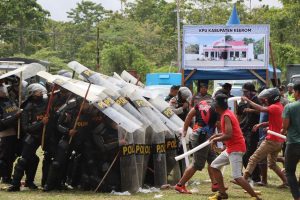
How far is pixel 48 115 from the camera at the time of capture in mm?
10922

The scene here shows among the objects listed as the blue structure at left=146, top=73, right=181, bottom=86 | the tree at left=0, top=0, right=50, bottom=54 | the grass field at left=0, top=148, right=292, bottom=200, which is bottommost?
the grass field at left=0, top=148, right=292, bottom=200

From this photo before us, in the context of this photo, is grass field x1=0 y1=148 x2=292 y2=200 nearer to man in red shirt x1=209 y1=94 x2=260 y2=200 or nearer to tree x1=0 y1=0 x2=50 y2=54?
man in red shirt x1=209 y1=94 x2=260 y2=200

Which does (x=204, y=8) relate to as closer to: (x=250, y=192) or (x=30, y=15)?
(x=30, y=15)

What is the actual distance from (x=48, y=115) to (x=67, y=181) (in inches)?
55.3

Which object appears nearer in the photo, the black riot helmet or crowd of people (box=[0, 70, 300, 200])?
crowd of people (box=[0, 70, 300, 200])

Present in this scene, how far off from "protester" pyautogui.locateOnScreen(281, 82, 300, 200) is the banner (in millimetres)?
8132

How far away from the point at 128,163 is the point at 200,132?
1253 mm

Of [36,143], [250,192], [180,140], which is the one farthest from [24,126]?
[250,192]

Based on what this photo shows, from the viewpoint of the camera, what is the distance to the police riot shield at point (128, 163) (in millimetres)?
10805

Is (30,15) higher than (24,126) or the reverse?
higher

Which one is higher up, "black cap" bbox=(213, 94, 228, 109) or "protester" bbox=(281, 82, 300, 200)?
"black cap" bbox=(213, 94, 228, 109)

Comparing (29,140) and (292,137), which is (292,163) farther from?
(29,140)

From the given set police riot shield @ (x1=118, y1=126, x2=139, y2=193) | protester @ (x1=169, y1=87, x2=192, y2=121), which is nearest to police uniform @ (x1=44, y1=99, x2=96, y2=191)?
police riot shield @ (x1=118, y1=126, x2=139, y2=193)

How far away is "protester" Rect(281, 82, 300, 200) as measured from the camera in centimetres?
964
